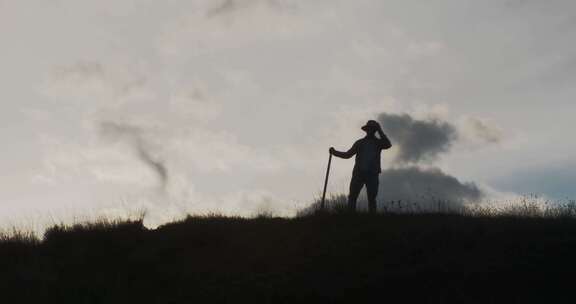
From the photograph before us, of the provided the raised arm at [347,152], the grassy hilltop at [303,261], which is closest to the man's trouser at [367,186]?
the raised arm at [347,152]

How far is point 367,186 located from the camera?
19547 mm

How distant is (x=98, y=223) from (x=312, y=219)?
5.10m

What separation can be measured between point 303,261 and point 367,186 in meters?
4.83

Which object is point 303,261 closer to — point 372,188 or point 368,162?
point 372,188

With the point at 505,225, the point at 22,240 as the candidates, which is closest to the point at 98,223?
the point at 22,240

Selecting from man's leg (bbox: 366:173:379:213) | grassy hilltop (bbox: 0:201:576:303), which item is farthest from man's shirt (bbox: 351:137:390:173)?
grassy hilltop (bbox: 0:201:576:303)

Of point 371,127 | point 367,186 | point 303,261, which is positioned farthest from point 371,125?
point 303,261

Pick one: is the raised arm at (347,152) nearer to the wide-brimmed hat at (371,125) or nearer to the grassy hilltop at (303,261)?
the wide-brimmed hat at (371,125)

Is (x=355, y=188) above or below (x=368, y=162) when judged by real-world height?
below

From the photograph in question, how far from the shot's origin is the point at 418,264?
14672 mm

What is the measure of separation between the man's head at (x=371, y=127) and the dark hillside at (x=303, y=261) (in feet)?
8.87

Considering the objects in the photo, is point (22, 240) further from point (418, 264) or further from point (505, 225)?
point (505, 225)

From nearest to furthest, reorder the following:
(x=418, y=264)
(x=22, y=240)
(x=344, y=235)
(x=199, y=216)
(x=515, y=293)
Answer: (x=515, y=293), (x=418, y=264), (x=344, y=235), (x=22, y=240), (x=199, y=216)

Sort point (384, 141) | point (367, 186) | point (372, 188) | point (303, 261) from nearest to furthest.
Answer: point (303, 261), point (372, 188), point (367, 186), point (384, 141)
